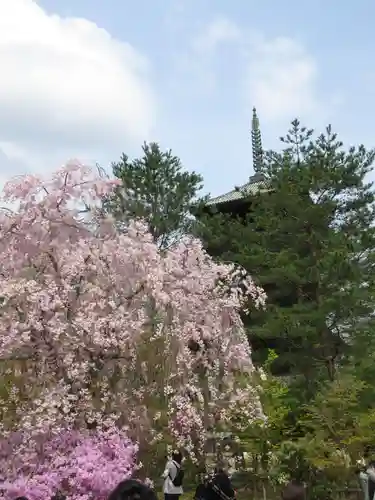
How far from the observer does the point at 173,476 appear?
8.79 meters

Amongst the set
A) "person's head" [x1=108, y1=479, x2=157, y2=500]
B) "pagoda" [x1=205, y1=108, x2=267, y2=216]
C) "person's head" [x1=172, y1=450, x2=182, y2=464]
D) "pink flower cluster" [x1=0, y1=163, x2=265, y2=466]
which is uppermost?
"pagoda" [x1=205, y1=108, x2=267, y2=216]

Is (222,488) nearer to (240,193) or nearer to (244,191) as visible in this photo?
(244,191)

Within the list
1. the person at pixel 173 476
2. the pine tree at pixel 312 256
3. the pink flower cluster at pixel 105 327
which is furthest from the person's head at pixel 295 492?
the pine tree at pixel 312 256

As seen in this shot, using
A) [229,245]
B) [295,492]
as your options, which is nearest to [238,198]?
[229,245]

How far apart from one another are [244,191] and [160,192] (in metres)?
3.14

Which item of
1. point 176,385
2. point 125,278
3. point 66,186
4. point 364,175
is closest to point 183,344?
point 176,385

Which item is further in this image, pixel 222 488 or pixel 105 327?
pixel 105 327

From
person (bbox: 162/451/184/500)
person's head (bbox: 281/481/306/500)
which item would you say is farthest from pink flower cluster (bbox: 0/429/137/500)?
person's head (bbox: 281/481/306/500)

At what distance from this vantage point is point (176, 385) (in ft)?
29.7

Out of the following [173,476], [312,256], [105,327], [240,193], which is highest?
[240,193]

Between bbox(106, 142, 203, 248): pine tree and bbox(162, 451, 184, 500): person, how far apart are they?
13.0m

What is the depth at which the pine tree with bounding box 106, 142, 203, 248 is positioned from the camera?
21.8 m

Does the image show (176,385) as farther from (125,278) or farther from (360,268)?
(360,268)

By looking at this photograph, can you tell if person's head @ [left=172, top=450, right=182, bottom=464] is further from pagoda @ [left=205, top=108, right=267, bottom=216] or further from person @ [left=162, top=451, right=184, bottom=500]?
pagoda @ [left=205, top=108, right=267, bottom=216]
